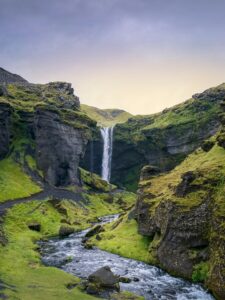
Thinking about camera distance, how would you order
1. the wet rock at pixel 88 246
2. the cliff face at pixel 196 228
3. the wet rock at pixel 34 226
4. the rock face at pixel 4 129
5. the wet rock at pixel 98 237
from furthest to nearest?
the rock face at pixel 4 129 → the wet rock at pixel 34 226 → the wet rock at pixel 98 237 → the wet rock at pixel 88 246 → the cliff face at pixel 196 228

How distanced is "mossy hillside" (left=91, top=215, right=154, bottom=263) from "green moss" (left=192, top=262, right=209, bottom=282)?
13583 mm

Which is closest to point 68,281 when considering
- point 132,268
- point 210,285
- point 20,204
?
point 132,268

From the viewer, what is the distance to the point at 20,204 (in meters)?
139

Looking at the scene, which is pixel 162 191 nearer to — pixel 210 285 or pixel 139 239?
pixel 139 239

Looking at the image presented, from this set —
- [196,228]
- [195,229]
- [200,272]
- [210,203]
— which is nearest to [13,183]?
[195,229]

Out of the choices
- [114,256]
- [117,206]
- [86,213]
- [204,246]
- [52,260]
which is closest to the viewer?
[204,246]

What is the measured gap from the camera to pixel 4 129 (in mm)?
194250

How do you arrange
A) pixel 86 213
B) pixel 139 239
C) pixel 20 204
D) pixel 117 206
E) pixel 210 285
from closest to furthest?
pixel 210 285 < pixel 139 239 < pixel 20 204 < pixel 86 213 < pixel 117 206

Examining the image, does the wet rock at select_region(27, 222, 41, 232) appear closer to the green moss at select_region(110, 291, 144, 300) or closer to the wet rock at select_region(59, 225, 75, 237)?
the wet rock at select_region(59, 225, 75, 237)

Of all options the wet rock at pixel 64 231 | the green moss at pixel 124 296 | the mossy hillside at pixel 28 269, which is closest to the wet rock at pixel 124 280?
the mossy hillside at pixel 28 269

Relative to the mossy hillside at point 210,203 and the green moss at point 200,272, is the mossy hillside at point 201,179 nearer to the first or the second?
the mossy hillside at point 210,203

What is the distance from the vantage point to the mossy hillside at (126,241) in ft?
275

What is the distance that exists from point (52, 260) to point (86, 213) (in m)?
82.3

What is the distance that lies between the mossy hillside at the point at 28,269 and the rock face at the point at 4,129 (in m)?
70.0
